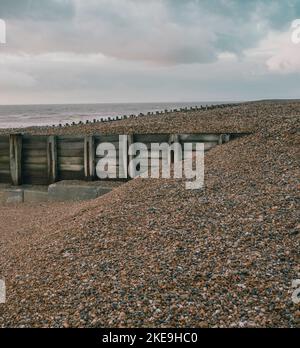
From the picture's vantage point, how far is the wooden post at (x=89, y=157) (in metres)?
14.7

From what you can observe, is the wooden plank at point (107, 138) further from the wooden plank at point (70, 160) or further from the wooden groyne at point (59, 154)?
the wooden plank at point (70, 160)

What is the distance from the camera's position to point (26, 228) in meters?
11.3

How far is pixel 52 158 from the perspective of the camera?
1528 cm

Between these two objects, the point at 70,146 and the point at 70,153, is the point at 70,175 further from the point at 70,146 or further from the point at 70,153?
the point at 70,146

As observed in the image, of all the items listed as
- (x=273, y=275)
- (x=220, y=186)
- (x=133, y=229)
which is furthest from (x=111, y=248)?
(x=220, y=186)

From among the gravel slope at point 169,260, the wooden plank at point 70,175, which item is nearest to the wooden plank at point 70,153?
the wooden plank at point 70,175

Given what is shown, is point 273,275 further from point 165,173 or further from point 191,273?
point 165,173

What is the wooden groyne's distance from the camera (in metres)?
14.4

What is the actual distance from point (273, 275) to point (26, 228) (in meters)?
7.24

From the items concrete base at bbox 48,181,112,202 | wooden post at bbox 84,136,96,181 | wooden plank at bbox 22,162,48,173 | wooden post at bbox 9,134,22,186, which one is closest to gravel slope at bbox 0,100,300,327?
concrete base at bbox 48,181,112,202

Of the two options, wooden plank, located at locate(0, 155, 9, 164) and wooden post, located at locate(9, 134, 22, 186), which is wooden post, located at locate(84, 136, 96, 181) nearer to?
wooden post, located at locate(9, 134, 22, 186)

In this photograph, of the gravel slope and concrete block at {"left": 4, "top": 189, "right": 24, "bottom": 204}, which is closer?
the gravel slope

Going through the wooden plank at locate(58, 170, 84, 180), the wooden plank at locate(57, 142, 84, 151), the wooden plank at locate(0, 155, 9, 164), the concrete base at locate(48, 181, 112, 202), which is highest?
the wooden plank at locate(57, 142, 84, 151)

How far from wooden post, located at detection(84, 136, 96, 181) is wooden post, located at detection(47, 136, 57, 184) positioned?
4.09 feet
